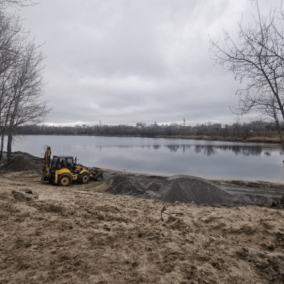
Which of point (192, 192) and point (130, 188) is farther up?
point (192, 192)

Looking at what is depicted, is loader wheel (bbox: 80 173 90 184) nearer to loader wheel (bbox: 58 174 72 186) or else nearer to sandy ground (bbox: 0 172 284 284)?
loader wheel (bbox: 58 174 72 186)

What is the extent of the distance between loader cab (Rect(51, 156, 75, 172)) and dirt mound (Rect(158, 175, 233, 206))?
6.53m

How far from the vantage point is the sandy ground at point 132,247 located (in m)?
2.54

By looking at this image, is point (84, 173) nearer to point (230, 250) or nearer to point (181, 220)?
point (181, 220)

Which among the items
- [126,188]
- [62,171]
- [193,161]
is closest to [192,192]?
[126,188]

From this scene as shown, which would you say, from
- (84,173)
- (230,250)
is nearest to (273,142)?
(84,173)

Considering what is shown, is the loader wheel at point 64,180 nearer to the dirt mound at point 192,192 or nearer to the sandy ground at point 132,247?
the dirt mound at point 192,192

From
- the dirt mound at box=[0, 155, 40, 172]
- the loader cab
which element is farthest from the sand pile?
the dirt mound at box=[0, 155, 40, 172]

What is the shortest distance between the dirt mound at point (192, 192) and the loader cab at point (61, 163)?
21.4ft

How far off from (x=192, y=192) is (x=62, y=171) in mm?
7884

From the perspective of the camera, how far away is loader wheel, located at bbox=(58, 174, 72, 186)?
11859 mm

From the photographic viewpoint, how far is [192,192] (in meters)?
9.80

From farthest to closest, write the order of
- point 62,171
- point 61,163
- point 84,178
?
point 84,178 → point 61,163 → point 62,171

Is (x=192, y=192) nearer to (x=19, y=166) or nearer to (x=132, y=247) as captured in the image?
(x=132, y=247)
